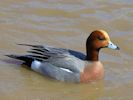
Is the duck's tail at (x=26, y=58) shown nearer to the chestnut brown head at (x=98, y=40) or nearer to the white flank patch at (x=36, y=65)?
the white flank patch at (x=36, y=65)

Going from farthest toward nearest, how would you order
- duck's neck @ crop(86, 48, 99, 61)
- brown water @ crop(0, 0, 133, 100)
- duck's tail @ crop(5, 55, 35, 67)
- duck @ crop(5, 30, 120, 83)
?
duck's tail @ crop(5, 55, 35, 67) < duck's neck @ crop(86, 48, 99, 61) < duck @ crop(5, 30, 120, 83) < brown water @ crop(0, 0, 133, 100)

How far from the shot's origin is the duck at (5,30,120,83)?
8.52 m

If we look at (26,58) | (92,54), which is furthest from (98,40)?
(26,58)

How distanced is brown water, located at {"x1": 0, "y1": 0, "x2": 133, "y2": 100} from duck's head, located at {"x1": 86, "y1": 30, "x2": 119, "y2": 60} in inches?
18.2

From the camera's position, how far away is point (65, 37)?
9875 millimetres

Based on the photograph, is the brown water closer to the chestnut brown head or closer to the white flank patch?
the white flank patch

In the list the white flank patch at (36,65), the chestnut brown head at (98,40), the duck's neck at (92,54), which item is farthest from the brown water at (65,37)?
the chestnut brown head at (98,40)

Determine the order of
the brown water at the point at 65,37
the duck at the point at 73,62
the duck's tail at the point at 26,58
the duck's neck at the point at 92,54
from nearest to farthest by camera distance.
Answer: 1. the brown water at the point at 65,37
2. the duck at the point at 73,62
3. the duck's neck at the point at 92,54
4. the duck's tail at the point at 26,58

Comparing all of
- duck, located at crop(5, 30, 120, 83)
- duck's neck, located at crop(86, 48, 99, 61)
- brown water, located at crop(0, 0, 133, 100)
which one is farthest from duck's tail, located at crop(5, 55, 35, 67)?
duck's neck, located at crop(86, 48, 99, 61)

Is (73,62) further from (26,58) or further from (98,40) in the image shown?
(26,58)

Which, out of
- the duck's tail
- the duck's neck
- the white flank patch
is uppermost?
the duck's neck

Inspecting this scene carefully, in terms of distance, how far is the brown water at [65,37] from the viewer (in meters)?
8.28

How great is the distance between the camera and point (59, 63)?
857cm

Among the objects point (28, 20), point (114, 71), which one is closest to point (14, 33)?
point (28, 20)
